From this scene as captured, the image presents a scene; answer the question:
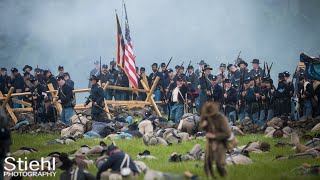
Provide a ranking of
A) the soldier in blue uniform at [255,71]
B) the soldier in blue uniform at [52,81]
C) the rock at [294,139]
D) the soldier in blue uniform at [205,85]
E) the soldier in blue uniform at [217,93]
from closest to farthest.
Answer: the rock at [294,139], the soldier in blue uniform at [217,93], the soldier in blue uniform at [205,85], the soldier in blue uniform at [255,71], the soldier in blue uniform at [52,81]

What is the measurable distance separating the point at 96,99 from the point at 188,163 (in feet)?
34.8

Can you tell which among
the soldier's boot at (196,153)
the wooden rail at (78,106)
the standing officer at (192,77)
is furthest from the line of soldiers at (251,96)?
the soldier's boot at (196,153)

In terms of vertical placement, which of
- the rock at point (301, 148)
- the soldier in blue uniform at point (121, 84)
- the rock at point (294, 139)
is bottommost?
the rock at point (301, 148)

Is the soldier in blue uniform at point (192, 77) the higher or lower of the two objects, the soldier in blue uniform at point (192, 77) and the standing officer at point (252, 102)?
the higher

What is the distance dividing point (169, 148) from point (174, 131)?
2.21 m

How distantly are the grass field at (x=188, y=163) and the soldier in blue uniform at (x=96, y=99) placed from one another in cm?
265

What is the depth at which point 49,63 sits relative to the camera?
5222 centimetres

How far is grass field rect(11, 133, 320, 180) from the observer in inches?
564

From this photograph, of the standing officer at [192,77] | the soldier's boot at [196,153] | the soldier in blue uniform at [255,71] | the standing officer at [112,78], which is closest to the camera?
the soldier's boot at [196,153]

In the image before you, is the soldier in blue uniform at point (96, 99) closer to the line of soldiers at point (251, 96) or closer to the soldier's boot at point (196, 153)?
the line of soldiers at point (251, 96)

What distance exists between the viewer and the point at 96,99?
2639cm

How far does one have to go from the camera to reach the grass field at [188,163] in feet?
47.0

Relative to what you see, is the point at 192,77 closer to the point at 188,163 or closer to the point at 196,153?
the point at 196,153

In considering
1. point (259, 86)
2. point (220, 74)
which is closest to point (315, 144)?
point (259, 86)
